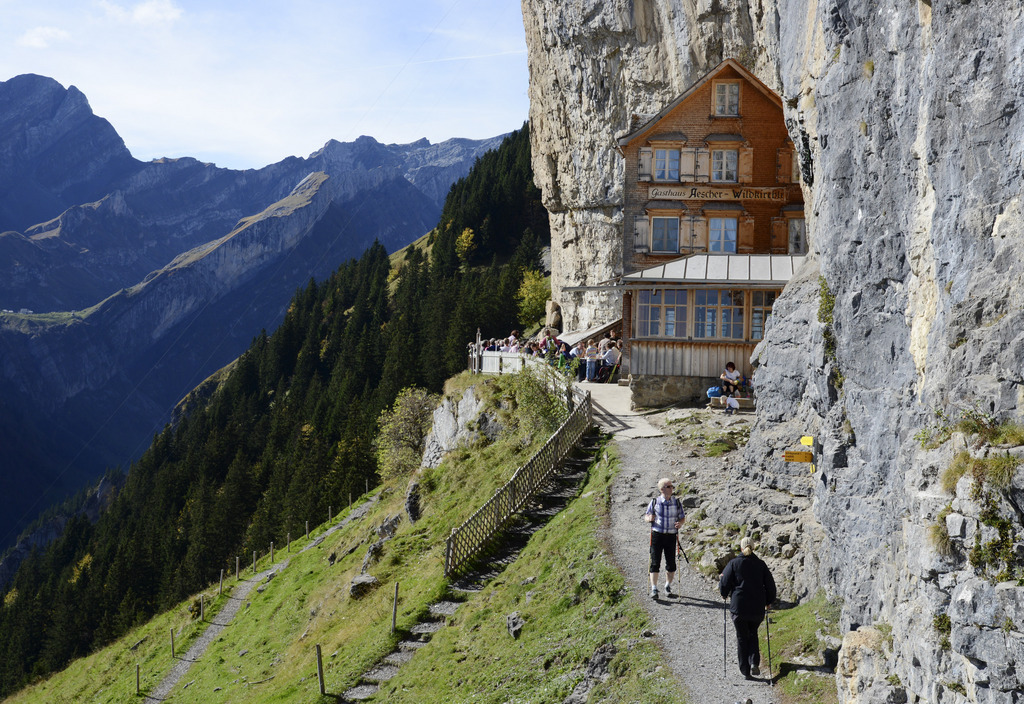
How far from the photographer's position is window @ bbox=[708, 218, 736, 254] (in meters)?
33.7

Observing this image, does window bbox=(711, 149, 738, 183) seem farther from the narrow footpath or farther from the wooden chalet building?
the narrow footpath

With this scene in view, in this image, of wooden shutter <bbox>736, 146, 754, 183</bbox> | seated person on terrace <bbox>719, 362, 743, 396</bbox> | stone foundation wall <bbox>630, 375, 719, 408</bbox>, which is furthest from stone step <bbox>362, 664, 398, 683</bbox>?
wooden shutter <bbox>736, 146, 754, 183</bbox>

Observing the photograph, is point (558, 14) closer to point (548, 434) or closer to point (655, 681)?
point (548, 434)

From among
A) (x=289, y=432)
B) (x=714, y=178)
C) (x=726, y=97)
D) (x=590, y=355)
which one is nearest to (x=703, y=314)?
(x=590, y=355)

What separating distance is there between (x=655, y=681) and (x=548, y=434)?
13.7 m

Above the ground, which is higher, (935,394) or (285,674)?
(935,394)

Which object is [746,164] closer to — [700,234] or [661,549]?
[700,234]

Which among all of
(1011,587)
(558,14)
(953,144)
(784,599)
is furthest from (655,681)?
(558,14)

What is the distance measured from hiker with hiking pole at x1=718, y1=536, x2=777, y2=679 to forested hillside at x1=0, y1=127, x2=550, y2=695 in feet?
160

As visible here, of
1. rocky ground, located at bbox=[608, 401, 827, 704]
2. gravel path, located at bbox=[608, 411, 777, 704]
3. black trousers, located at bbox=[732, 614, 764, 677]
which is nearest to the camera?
black trousers, located at bbox=[732, 614, 764, 677]

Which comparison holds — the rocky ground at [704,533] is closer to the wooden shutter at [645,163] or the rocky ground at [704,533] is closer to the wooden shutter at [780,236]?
the wooden shutter at [780,236]

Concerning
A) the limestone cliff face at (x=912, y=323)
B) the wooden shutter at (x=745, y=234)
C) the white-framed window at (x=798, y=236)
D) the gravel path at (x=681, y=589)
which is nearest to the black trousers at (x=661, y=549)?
the gravel path at (x=681, y=589)

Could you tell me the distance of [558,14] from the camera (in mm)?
50438

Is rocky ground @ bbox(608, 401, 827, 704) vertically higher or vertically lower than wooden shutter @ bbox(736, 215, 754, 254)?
lower
